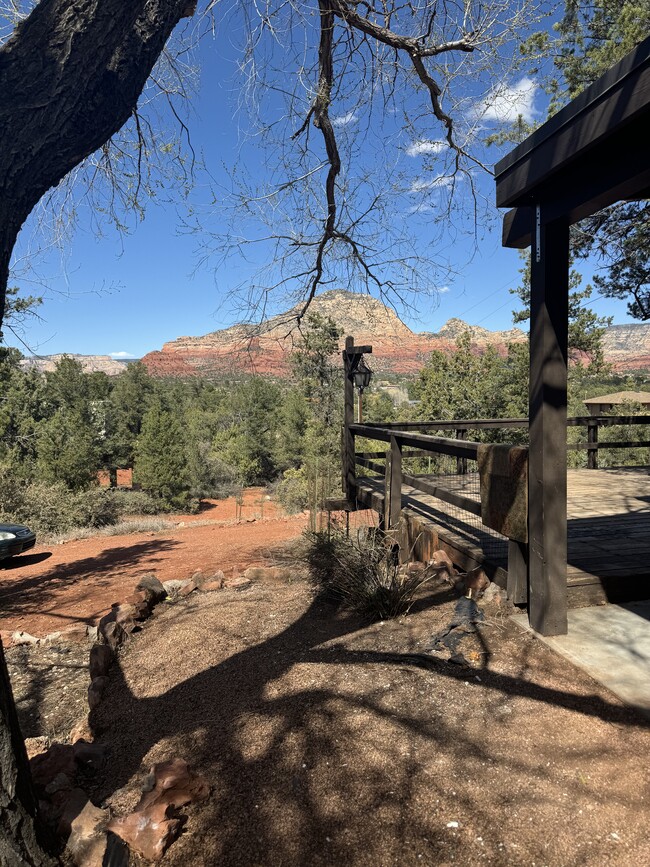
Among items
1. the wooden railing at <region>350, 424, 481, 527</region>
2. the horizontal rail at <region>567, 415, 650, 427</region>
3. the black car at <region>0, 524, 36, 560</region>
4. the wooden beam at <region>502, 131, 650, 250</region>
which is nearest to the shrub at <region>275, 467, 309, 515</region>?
the black car at <region>0, 524, 36, 560</region>

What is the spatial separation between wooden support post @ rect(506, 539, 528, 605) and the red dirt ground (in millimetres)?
3754

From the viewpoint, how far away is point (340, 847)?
175 centimetres

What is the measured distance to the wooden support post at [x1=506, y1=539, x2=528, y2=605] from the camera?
3.41 metres

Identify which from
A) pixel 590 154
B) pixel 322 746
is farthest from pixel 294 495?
pixel 590 154

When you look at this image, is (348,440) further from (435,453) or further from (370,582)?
(370,582)

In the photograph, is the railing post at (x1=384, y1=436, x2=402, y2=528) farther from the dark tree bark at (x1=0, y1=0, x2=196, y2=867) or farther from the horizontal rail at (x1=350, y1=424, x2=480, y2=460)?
the dark tree bark at (x1=0, y1=0, x2=196, y2=867)

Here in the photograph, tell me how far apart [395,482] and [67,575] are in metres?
6.04

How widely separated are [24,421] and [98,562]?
13607 millimetres

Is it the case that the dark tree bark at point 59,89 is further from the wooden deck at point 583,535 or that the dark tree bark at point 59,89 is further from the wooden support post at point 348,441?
the wooden support post at point 348,441

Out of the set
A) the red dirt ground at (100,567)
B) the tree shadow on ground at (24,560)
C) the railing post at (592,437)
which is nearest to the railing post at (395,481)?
the red dirt ground at (100,567)

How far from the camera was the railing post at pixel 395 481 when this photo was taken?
5074 mm

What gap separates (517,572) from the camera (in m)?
3.46

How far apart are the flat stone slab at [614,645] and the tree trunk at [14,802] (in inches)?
95.4

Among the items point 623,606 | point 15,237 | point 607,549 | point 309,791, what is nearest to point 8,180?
point 15,237
